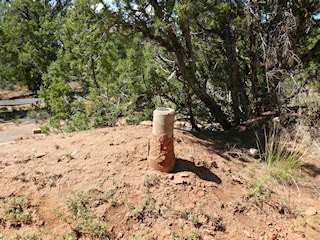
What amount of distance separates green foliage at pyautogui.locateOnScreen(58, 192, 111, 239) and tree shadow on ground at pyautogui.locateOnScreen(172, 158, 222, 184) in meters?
1.15

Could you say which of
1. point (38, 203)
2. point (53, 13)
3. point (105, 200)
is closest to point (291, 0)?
point (105, 200)

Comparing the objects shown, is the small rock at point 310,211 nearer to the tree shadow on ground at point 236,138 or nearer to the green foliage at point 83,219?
the tree shadow on ground at point 236,138

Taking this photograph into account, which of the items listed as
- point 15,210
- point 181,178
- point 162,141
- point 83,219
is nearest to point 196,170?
point 181,178

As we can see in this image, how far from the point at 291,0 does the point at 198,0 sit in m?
2.11

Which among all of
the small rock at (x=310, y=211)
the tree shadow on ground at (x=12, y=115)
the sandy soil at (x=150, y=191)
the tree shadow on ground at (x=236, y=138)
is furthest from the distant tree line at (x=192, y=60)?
the tree shadow on ground at (x=12, y=115)

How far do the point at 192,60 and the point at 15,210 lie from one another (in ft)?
12.2

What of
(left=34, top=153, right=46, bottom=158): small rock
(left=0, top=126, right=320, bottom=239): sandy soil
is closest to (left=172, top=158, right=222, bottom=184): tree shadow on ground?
(left=0, top=126, right=320, bottom=239): sandy soil

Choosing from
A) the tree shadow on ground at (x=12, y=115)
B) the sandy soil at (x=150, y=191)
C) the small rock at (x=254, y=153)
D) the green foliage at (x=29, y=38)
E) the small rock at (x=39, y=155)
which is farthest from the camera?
the tree shadow on ground at (x=12, y=115)

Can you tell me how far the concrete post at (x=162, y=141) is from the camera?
10.1 feet

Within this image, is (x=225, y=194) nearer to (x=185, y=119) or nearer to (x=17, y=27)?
(x=185, y=119)

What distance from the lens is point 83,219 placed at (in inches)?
103

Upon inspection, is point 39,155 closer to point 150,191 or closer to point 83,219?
point 83,219

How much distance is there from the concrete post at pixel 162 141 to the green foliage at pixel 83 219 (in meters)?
0.89

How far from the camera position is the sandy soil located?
8.84 ft
